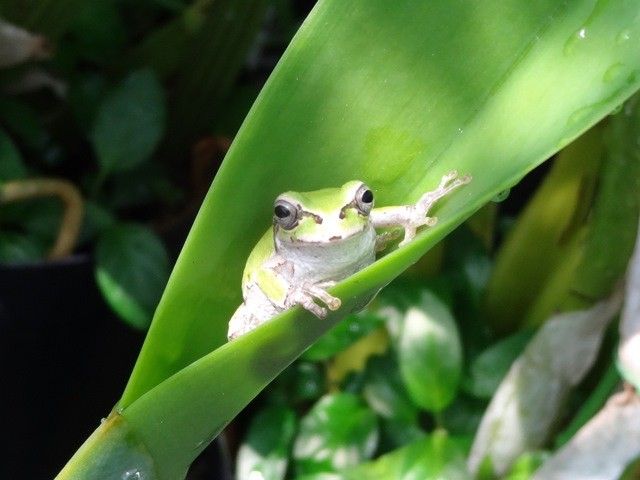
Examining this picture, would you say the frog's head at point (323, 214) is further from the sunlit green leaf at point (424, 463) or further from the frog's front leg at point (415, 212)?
the sunlit green leaf at point (424, 463)

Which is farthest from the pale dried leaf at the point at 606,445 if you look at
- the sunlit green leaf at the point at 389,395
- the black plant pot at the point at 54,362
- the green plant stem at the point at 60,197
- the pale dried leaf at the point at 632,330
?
the green plant stem at the point at 60,197

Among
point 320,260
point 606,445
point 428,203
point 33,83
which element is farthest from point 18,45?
point 606,445

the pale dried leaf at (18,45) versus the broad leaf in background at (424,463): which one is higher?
the pale dried leaf at (18,45)

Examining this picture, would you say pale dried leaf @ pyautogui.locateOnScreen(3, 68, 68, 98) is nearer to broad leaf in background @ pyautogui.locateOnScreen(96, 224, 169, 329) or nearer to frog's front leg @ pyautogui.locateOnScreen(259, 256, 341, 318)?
broad leaf in background @ pyautogui.locateOnScreen(96, 224, 169, 329)

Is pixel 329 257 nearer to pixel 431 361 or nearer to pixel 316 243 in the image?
pixel 316 243

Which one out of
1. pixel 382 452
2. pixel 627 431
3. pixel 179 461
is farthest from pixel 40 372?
pixel 627 431

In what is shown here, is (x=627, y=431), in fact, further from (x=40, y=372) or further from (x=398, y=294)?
(x=40, y=372)
